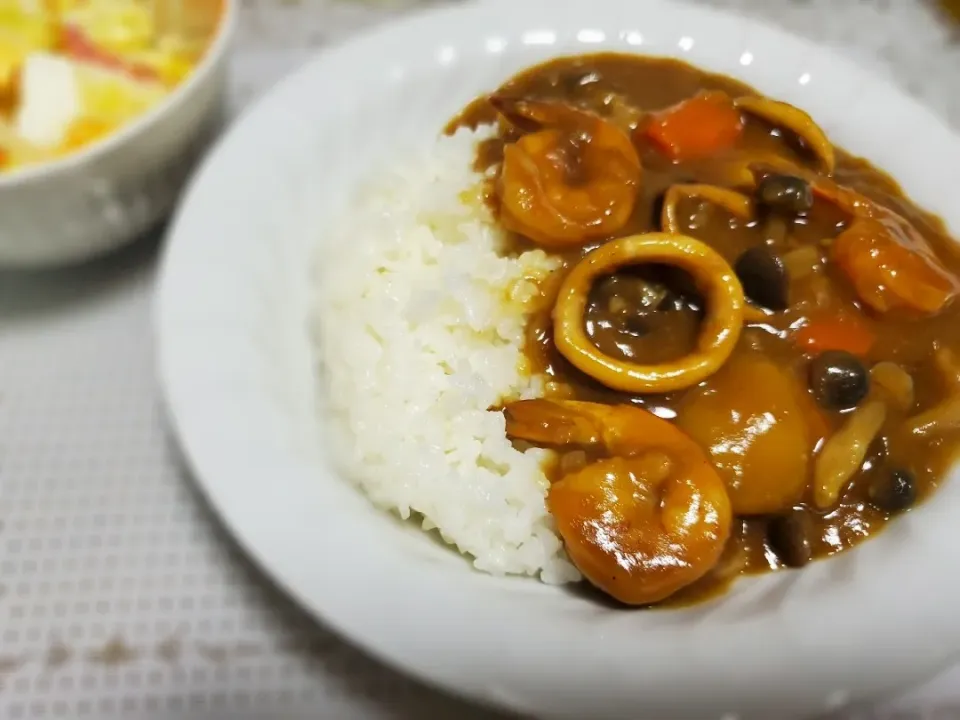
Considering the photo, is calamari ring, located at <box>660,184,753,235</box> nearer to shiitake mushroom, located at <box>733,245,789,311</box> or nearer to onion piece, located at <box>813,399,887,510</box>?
shiitake mushroom, located at <box>733,245,789,311</box>

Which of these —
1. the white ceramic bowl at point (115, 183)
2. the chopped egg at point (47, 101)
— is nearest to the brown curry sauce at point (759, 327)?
the white ceramic bowl at point (115, 183)

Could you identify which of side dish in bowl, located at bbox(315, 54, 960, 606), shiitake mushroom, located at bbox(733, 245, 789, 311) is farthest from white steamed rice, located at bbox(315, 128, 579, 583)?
shiitake mushroom, located at bbox(733, 245, 789, 311)

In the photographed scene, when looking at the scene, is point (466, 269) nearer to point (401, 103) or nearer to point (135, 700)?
point (401, 103)

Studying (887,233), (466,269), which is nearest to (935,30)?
(887,233)

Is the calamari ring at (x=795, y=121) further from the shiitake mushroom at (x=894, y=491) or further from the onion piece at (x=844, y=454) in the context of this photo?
the shiitake mushroom at (x=894, y=491)

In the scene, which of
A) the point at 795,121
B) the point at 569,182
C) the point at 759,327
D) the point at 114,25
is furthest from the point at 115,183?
the point at 795,121

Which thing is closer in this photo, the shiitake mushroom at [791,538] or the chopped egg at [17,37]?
the shiitake mushroom at [791,538]
